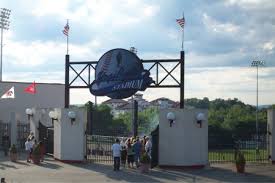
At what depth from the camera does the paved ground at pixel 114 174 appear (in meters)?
20.8

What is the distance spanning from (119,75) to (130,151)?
4258 millimetres

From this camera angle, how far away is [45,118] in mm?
33188

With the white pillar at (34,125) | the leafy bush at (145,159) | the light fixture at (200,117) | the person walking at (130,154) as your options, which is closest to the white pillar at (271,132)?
the light fixture at (200,117)

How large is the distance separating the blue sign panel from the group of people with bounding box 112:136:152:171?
109 inches

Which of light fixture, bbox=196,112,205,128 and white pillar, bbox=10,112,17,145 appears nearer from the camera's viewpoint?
light fixture, bbox=196,112,205,128

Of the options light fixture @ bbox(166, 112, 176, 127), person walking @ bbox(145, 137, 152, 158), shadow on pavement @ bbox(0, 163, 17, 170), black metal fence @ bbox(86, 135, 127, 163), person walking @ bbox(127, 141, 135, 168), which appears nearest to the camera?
light fixture @ bbox(166, 112, 176, 127)

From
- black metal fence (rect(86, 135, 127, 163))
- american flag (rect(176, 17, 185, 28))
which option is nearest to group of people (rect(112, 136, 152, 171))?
black metal fence (rect(86, 135, 127, 163))

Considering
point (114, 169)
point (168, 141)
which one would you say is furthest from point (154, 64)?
point (114, 169)

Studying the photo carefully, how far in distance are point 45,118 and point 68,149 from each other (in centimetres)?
673

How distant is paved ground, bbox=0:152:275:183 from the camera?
68.1 feet

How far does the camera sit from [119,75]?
27.0m

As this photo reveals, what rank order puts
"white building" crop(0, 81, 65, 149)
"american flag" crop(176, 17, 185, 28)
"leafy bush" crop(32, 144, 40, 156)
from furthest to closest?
"white building" crop(0, 81, 65, 149) → "leafy bush" crop(32, 144, 40, 156) → "american flag" crop(176, 17, 185, 28)

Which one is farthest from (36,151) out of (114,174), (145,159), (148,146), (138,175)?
(138,175)

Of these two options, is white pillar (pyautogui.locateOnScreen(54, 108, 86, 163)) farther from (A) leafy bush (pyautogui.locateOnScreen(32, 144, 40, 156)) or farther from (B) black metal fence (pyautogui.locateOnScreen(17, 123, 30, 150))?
(B) black metal fence (pyautogui.locateOnScreen(17, 123, 30, 150))
